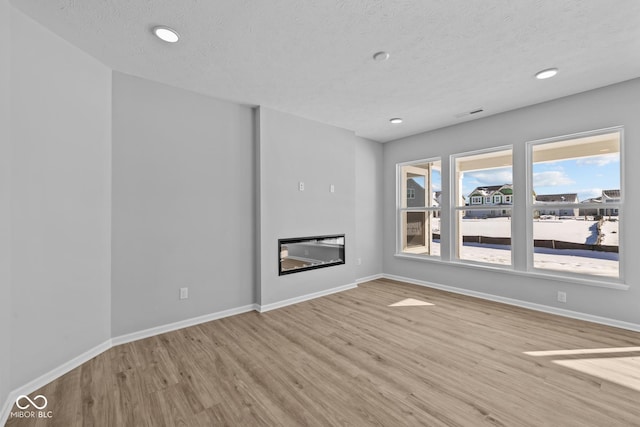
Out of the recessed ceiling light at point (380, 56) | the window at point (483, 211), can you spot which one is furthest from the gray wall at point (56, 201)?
the window at point (483, 211)

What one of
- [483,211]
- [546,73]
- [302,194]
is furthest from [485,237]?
[302,194]

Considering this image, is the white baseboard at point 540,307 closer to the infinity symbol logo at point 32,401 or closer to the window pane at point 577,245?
the window pane at point 577,245

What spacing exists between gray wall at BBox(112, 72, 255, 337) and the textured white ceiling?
0.31 m

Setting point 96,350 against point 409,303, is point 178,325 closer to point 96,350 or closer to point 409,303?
point 96,350

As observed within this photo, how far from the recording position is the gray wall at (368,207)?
5.05 metres

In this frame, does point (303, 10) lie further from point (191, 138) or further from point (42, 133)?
point (42, 133)

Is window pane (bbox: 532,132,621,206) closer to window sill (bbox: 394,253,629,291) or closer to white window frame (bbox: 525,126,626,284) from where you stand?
white window frame (bbox: 525,126,626,284)

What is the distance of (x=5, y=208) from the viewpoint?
170cm

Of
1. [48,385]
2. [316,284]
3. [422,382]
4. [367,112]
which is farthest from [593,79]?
[48,385]

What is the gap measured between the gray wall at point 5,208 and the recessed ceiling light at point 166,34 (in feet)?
2.71

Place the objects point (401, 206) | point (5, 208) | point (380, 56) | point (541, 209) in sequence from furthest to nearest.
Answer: point (401, 206) < point (541, 209) < point (380, 56) < point (5, 208)

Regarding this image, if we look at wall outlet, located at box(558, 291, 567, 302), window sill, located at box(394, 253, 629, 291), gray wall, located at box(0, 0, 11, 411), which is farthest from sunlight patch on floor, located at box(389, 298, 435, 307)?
→ gray wall, located at box(0, 0, 11, 411)

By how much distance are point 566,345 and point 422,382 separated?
5.39 feet

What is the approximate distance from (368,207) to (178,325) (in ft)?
11.8
